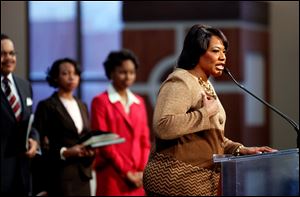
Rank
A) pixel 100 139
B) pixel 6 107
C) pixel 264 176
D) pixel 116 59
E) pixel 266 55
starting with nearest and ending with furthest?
pixel 264 176
pixel 6 107
pixel 100 139
pixel 116 59
pixel 266 55

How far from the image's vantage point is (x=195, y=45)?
340 cm

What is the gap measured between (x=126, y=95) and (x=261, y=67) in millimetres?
2462

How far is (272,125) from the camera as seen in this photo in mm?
7727

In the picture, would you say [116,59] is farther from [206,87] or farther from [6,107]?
[206,87]

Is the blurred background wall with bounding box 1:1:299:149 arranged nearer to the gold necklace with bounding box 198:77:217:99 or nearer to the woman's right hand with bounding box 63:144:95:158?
the woman's right hand with bounding box 63:144:95:158

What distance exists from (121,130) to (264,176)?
3.24m

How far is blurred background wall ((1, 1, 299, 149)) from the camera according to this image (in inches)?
295

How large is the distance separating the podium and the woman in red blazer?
298 cm

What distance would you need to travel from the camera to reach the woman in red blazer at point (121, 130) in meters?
5.61

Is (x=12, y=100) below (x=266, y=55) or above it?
below

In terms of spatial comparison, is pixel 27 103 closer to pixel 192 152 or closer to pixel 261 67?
pixel 192 152

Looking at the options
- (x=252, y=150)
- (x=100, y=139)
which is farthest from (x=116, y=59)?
(x=252, y=150)

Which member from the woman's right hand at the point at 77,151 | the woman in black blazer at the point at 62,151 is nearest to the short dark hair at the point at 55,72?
the woman in black blazer at the point at 62,151

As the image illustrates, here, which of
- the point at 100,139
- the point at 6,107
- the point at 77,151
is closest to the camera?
the point at 6,107
